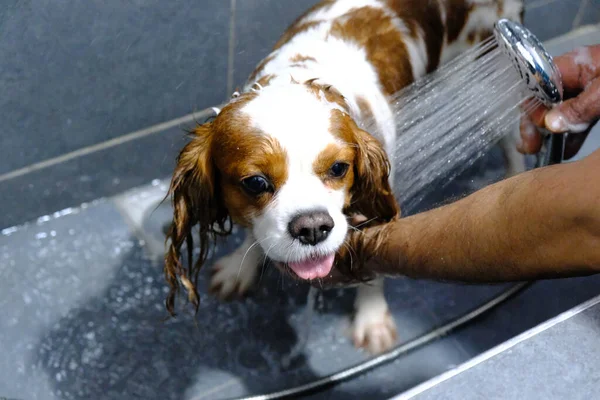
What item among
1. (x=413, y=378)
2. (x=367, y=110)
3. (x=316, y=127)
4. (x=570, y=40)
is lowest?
(x=413, y=378)

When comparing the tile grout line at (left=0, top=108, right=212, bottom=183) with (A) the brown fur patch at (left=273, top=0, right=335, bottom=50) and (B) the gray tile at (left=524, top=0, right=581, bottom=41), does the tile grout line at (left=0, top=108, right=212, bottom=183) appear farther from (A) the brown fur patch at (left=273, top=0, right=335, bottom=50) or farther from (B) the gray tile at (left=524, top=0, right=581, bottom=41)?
(B) the gray tile at (left=524, top=0, right=581, bottom=41)

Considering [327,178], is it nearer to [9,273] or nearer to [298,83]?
[298,83]

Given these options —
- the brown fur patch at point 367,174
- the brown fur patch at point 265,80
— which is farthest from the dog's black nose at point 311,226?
the brown fur patch at point 265,80

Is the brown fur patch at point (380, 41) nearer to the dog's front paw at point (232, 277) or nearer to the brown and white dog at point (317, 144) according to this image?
the brown and white dog at point (317, 144)

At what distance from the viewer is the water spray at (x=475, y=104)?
1.12 metres

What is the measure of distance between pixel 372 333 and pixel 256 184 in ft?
1.95

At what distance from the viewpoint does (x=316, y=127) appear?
1.04 meters

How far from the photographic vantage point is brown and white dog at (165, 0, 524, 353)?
1.04 m

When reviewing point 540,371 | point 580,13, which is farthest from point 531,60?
point 580,13

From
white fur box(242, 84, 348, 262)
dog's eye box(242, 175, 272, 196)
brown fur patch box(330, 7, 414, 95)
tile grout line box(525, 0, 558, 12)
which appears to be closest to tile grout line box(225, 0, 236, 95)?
brown fur patch box(330, 7, 414, 95)

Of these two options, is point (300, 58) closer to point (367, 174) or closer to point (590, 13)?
point (367, 174)

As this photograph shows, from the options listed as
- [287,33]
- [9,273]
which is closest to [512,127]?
[287,33]

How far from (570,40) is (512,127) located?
0.82 m

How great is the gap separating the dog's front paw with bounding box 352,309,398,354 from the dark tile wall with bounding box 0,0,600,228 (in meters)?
0.60
